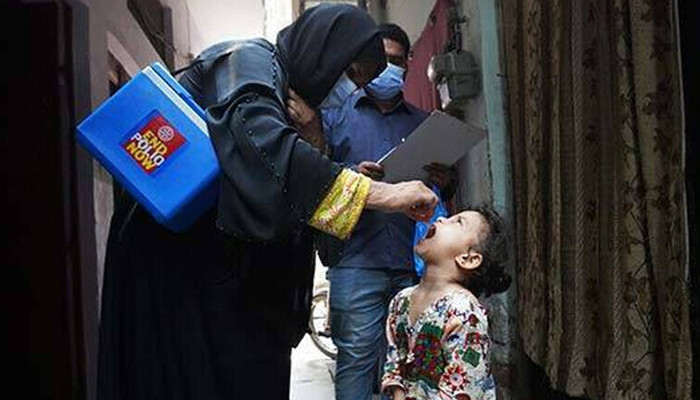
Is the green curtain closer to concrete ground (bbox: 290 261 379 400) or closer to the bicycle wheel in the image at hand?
concrete ground (bbox: 290 261 379 400)

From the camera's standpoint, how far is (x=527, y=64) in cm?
348

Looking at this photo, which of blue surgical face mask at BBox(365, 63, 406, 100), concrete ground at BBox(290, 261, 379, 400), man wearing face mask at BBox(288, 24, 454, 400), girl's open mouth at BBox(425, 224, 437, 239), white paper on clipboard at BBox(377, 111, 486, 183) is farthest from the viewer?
concrete ground at BBox(290, 261, 379, 400)

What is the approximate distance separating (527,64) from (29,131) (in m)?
2.31

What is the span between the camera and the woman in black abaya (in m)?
1.95

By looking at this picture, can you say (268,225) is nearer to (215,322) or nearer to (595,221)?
(215,322)

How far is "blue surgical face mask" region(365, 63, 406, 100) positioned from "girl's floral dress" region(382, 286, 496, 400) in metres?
1.57

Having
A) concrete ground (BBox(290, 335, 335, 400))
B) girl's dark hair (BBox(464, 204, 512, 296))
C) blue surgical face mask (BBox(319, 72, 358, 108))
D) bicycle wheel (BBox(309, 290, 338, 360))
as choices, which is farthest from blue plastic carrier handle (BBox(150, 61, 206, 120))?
bicycle wheel (BBox(309, 290, 338, 360))

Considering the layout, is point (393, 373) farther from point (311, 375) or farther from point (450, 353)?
point (311, 375)

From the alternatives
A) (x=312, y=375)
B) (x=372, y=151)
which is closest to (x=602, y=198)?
(x=372, y=151)

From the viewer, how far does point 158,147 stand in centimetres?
189

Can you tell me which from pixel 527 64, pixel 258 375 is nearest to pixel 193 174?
pixel 258 375

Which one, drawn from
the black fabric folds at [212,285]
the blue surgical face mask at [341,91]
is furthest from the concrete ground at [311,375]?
the black fabric folds at [212,285]

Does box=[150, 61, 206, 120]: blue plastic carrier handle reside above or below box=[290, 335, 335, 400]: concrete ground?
above

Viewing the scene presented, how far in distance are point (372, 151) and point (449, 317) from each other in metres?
1.49
